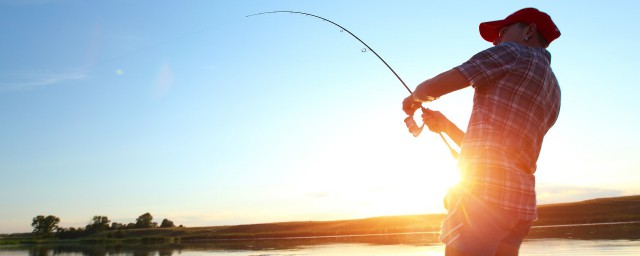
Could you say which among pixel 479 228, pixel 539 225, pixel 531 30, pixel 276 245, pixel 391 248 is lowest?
pixel 391 248

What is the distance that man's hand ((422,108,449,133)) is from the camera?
3.58 meters

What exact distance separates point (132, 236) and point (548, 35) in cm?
11565

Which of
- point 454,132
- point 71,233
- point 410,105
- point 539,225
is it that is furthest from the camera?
point 71,233

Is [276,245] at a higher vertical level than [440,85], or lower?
lower

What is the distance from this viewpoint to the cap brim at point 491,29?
3.11m

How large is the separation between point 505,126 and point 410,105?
2.68 feet

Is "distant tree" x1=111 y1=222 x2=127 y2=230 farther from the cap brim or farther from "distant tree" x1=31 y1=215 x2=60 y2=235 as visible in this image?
the cap brim

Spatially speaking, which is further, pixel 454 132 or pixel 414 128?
pixel 414 128

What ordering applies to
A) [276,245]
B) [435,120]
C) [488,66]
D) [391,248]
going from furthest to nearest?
Result: 1. [276,245]
2. [391,248]
3. [435,120]
4. [488,66]

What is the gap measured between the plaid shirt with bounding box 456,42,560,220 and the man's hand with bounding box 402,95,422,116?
0.55 meters

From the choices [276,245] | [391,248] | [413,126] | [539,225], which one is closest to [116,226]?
[276,245]

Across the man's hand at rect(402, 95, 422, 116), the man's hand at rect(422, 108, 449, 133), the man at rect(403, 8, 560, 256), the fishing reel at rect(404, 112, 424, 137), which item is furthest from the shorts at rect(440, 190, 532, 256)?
the fishing reel at rect(404, 112, 424, 137)

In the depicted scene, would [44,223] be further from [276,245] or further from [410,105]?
[410,105]

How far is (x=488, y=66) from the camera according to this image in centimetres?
271
